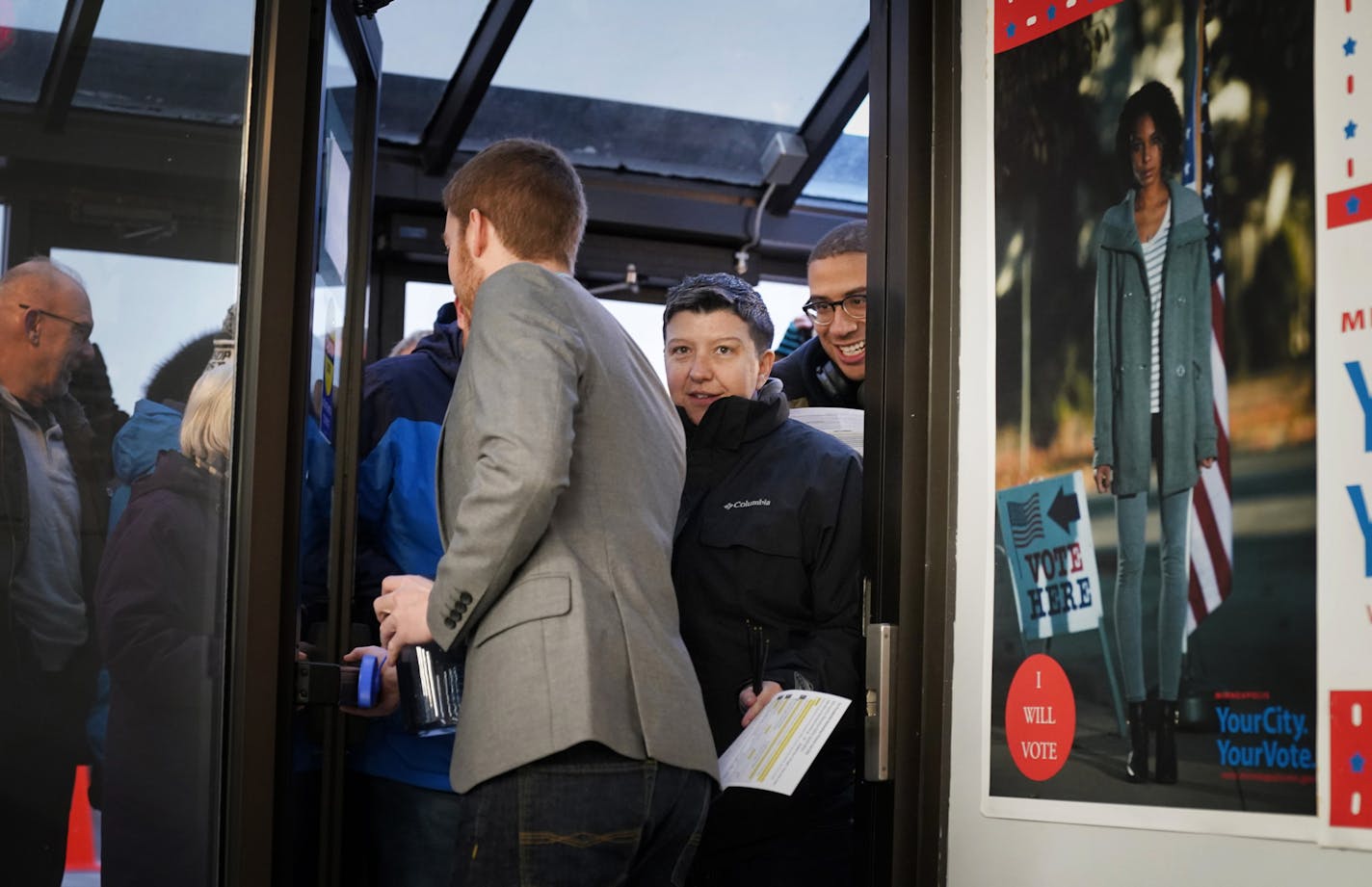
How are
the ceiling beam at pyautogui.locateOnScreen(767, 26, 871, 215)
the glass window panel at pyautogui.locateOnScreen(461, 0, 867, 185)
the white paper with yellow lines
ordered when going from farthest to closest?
the ceiling beam at pyautogui.locateOnScreen(767, 26, 871, 215)
the glass window panel at pyautogui.locateOnScreen(461, 0, 867, 185)
the white paper with yellow lines

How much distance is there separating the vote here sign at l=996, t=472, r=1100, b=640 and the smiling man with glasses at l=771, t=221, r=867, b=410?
136 cm

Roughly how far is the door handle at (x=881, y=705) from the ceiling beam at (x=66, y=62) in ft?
4.16

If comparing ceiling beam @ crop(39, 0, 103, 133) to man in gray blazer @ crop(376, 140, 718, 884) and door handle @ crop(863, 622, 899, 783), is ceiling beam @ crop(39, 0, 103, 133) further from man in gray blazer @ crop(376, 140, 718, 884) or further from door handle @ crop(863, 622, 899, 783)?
door handle @ crop(863, 622, 899, 783)

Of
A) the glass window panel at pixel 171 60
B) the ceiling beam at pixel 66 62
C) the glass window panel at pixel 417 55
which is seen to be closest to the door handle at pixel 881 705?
the glass window panel at pixel 171 60

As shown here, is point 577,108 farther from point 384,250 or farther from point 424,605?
point 424,605

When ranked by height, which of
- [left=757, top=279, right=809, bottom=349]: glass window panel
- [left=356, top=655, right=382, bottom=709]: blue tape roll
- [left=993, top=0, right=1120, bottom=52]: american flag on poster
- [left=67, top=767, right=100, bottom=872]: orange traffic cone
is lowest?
[left=67, top=767, right=100, bottom=872]: orange traffic cone

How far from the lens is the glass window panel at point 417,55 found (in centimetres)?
451

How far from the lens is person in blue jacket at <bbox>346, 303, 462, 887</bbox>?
2.43 meters

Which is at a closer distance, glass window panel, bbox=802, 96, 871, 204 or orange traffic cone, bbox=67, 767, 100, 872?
orange traffic cone, bbox=67, 767, 100, 872

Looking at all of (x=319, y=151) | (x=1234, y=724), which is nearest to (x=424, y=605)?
(x=319, y=151)

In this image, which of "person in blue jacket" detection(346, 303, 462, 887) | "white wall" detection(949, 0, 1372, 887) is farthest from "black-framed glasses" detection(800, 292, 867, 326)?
"white wall" detection(949, 0, 1372, 887)

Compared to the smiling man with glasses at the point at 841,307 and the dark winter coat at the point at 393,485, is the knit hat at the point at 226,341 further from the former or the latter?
the smiling man with glasses at the point at 841,307

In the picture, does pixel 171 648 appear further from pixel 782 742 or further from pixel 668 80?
pixel 668 80

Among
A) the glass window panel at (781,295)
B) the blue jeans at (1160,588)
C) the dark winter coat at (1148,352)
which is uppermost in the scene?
the glass window panel at (781,295)
